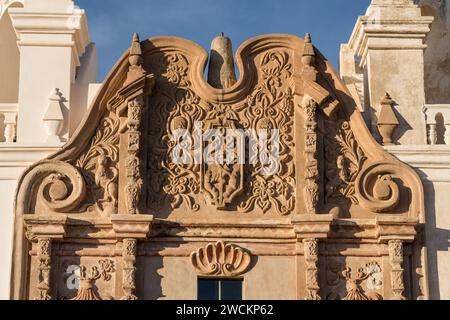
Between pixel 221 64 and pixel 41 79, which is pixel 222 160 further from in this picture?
pixel 41 79

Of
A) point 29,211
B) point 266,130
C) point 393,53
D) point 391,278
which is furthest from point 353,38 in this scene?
point 29,211

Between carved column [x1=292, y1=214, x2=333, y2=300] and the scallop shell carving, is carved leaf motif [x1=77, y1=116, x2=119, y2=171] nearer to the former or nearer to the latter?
the scallop shell carving

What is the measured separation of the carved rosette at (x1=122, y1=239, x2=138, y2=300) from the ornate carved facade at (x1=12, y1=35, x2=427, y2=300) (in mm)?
19

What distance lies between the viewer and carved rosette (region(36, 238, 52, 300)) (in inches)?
Answer: 853

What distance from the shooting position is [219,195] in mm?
22234

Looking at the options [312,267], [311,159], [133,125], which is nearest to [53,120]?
[133,125]

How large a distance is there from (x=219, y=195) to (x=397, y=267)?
2.61m

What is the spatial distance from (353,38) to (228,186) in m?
3.50

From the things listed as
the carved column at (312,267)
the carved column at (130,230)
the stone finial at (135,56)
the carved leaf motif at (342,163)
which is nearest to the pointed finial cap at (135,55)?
the stone finial at (135,56)

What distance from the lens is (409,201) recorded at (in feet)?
73.4

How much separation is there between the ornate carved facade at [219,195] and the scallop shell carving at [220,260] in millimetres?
19

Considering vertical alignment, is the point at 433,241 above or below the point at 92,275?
above

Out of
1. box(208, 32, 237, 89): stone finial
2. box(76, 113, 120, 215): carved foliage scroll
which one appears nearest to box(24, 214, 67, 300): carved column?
box(76, 113, 120, 215): carved foliage scroll

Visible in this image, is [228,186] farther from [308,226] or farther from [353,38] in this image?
[353,38]
